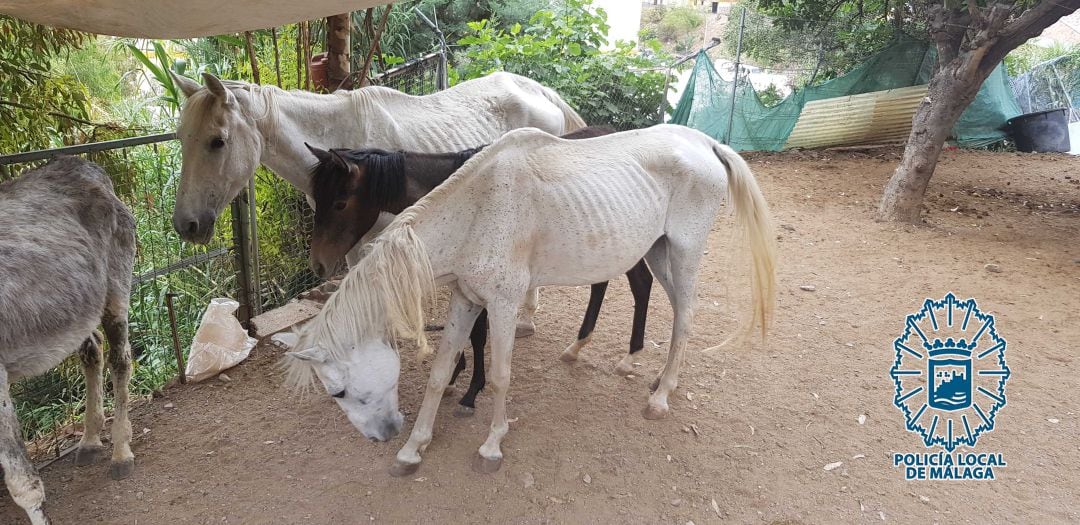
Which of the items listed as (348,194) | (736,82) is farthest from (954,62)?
(348,194)

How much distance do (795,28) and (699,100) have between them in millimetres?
1949

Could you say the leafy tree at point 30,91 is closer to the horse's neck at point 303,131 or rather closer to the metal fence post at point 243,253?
the metal fence post at point 243,253

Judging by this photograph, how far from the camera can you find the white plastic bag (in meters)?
3.43

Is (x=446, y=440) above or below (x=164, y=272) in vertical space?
below

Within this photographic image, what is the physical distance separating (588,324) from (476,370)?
0.84 metres

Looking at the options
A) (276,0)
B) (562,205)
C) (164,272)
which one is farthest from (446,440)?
(276,0)

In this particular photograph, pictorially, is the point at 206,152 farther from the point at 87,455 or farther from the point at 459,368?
the point at 459,368

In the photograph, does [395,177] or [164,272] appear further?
[164,272]

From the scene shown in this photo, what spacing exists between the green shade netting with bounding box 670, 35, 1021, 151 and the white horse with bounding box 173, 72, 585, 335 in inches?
240

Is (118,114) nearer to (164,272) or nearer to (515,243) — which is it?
(164,272)

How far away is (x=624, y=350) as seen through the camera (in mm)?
3932

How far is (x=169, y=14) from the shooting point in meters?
2.23

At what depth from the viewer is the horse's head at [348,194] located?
101 inches

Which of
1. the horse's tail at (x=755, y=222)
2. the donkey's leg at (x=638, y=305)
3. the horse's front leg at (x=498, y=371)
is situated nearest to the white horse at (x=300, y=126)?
the donkey's leg at (x=638, y=305)
